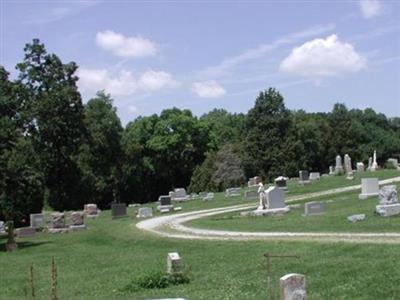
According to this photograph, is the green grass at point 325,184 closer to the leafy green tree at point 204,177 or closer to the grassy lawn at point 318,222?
the grassy lawn at point 318,222

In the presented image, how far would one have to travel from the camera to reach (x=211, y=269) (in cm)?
1670

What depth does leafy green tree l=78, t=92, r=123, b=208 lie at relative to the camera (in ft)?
222

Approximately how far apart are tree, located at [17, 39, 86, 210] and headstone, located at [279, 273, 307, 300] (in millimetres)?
52605

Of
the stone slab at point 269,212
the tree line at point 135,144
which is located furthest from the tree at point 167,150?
the stone slab at point 269,212

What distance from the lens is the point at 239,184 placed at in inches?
3105

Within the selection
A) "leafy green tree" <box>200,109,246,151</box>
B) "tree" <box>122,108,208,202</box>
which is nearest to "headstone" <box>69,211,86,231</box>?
"tree" <box>122,108,208,202</box>

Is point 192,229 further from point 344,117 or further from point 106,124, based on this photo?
point 344,117

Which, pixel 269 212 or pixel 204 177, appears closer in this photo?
pixel 269 212

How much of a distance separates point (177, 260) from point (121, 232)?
15223 millimetres

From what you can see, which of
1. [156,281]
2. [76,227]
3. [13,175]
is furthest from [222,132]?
[156,281]

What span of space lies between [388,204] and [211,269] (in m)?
10.2

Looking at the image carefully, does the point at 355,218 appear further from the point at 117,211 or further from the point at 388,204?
the point at 117,211

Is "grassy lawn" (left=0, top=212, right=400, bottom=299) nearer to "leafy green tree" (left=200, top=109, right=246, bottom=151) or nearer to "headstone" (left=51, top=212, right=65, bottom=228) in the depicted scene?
"headstone" (left=51, top=212, right=65, bottom=228)

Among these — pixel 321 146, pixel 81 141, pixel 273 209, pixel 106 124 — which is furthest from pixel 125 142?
pixel 273 209
